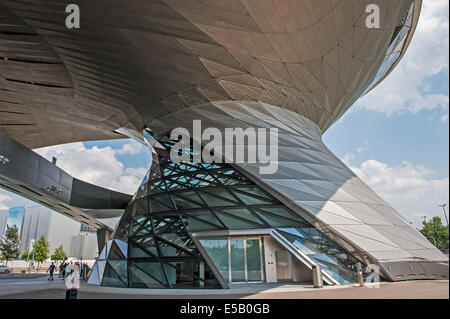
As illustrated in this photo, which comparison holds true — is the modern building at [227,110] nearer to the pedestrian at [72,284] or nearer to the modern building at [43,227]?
the pedestrian at [72,284]

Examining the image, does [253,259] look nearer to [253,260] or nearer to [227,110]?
[253,260]

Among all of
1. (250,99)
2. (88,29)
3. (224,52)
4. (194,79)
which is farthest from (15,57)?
(250,99)

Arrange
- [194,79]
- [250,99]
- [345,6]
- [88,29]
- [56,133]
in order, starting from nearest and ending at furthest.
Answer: [345,6] → [88,29] → [194,79] → [250,99] → [56,133]

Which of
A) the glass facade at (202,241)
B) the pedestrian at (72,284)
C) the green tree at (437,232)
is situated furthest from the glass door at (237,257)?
the green tree at (437,232)

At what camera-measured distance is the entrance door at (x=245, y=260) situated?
37.0 ft

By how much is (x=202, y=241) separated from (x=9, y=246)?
2804 inches

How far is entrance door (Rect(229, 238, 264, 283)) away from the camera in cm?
1127

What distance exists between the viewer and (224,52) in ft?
36.5

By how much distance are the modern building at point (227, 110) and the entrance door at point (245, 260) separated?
0.14 feet

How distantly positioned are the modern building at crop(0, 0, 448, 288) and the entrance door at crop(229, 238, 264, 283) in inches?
1.7

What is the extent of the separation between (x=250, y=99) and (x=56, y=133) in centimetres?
1915

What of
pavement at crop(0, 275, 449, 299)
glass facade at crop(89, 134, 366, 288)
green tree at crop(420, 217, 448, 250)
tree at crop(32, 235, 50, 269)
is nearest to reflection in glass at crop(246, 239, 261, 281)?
glass facade at crop(89, 134, 366, 288)

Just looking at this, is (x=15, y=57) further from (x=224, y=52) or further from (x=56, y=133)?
(x=56, y=133)

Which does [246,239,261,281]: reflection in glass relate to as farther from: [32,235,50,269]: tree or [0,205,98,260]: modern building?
[0,205,98,260]: modern building
